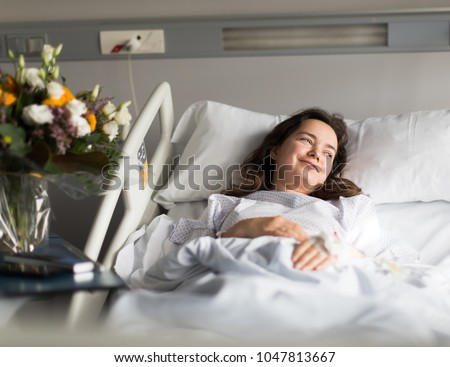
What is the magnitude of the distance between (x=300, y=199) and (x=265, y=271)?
0.55m

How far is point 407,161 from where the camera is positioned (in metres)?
2.39

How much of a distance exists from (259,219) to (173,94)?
1.23 metres

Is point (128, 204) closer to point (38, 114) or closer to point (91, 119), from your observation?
point (91, 119)

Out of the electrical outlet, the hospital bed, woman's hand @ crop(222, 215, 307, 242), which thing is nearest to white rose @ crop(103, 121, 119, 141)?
the hospital bed

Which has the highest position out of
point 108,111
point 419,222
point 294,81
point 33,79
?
point 33,79

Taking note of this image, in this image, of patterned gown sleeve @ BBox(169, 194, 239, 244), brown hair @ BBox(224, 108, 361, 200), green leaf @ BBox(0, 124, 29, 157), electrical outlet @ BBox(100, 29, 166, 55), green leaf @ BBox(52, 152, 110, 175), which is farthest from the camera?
electrical outlet @ BBox(100, 29, 166, 55)

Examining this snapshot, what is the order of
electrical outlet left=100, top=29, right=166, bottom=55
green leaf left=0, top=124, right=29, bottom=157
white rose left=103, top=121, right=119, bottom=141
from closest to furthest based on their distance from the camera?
green leaf left=0, top=124, right=29, bottom=157 < white rose left=103, top=121, right=119, bottom=141 < electrical outlet left=100, top=29, right=166, bottom=55

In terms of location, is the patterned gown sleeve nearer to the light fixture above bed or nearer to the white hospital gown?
the white hospital gown

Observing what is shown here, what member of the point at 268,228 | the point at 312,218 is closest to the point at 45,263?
the point at 268,228

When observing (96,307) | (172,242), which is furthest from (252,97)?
(96,307)

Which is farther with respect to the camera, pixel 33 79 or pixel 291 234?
pixel 291 234

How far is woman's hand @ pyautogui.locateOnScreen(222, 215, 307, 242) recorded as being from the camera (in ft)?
6.17

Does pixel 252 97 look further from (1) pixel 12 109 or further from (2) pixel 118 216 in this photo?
(1) pixel 12 109
